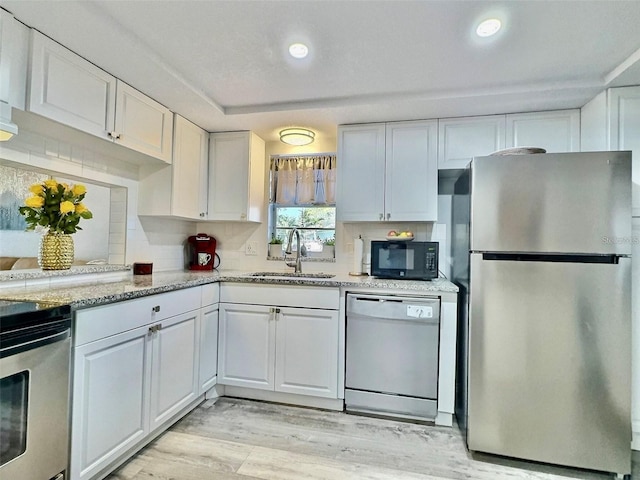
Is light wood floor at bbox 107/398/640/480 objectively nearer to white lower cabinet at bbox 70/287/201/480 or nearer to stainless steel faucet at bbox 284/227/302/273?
white lower cabinet at bbox 70/287/201/480

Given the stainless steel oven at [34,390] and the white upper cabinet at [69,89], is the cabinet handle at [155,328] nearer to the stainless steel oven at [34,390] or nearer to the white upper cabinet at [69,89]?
the stainless steel oven at [34,390]

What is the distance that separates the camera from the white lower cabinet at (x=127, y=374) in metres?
1.40

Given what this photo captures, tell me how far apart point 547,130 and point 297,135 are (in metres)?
1.87

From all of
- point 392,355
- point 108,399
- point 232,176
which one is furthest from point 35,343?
point 232,176

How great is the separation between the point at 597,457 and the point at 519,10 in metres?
2.25

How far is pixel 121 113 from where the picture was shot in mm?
2041

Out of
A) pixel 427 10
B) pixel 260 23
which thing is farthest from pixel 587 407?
pixel 260 23

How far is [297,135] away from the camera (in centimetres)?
274

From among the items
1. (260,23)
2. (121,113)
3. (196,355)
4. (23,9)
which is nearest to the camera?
(23,9)

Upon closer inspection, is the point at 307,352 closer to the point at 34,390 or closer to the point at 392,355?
the point at 392,355

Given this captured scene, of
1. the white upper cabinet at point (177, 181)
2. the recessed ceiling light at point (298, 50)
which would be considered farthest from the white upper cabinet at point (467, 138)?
the white upper cabinet at point (177, 181)

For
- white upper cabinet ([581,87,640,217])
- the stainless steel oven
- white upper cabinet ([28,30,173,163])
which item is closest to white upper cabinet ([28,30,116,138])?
white upper cabinet ([28,30,173,163])

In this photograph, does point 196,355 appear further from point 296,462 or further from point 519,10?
point 519,10

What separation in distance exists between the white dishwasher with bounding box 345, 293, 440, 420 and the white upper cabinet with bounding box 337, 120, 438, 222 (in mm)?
751
